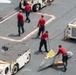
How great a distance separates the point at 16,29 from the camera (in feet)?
88.0

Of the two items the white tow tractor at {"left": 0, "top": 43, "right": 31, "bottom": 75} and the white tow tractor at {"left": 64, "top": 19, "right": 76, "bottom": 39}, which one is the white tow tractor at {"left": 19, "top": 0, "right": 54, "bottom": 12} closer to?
the white tow tractor at {"left": 64, "top": 19, "right": 76, "bottom": 39}

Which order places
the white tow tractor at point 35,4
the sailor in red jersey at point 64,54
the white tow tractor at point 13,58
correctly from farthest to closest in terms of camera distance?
the white tow tractor at point 35,4, the sailor in red jersey at point 64,54, the white tow tractor at point 13,58

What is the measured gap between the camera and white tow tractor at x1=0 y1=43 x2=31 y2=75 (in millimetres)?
19000

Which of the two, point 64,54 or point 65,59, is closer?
point 64,54

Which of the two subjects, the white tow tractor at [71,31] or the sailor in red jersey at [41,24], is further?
the sailor in red jersey at [41,24]

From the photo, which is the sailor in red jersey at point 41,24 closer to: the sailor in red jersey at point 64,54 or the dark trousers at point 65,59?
the sailor in red jersey at point 64,54

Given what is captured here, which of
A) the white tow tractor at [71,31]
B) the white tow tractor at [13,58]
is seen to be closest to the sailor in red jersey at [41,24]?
the white tow tractor at [71,31]

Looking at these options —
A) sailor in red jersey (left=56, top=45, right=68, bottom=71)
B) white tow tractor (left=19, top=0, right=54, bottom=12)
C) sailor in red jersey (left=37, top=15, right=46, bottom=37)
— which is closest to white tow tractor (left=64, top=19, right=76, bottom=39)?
sailor in red jersey (left=37, top=15, right=46, bottom=37)

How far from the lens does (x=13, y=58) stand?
19.6 metres

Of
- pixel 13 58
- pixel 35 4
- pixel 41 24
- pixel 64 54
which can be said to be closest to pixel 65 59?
pixel 64 54

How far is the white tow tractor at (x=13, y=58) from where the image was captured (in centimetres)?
1900

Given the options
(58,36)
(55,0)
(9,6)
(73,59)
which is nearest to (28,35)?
(58,36)

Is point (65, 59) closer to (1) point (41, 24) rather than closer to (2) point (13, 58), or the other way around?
(2) point (13, 58)

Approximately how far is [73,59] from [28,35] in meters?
5.22
